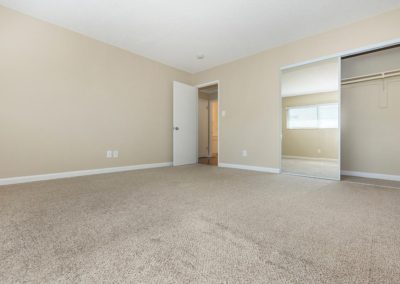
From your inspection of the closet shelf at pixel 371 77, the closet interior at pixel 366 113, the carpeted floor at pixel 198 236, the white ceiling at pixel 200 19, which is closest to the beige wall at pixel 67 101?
the white ceiling at pixel 200 19

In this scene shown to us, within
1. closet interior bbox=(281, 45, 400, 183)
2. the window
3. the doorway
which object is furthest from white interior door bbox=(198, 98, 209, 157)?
closet interior bbox=(281, 45, 400, 183)

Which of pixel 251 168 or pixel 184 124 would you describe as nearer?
pixel 251 168

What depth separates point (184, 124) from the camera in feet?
15.0

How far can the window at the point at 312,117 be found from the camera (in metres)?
5.09

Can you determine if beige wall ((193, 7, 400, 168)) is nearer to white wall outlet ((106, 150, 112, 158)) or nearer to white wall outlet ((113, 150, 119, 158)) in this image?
white wall outlet ((113, 150, 119, 158))

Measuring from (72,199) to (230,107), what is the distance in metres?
3.30

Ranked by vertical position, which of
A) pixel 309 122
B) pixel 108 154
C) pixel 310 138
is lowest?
pixel 108 154

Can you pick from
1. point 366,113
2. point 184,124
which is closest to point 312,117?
point 366,113

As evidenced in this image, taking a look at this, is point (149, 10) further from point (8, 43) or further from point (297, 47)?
point (297, 47)

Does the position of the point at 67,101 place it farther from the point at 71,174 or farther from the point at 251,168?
the point at 251,168

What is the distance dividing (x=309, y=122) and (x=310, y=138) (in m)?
0.53

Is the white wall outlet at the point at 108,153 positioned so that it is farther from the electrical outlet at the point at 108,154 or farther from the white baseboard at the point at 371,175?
the white baseboard at the point at 371,175

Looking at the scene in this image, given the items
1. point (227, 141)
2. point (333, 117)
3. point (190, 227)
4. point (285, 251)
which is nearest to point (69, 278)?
point (190, 227)

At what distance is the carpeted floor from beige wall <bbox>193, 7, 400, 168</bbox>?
164 cm
